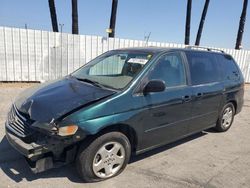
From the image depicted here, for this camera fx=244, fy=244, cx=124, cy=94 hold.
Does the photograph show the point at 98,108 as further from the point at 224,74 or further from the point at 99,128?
the point at 224,74

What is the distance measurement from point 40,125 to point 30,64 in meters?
6.88

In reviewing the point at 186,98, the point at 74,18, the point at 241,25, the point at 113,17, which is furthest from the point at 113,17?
the point at 241,25

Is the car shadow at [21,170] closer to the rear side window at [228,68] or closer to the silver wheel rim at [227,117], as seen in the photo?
the silver wheel rim at [227,117]

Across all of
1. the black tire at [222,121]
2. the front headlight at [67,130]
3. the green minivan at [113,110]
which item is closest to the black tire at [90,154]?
the green minivan at [113,110]

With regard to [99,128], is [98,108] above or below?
above

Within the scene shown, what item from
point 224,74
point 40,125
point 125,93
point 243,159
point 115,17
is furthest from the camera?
point 115,17

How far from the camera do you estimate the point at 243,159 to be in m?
4.16

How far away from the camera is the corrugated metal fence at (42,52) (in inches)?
340

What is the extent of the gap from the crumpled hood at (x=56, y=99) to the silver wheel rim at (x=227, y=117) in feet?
10.4

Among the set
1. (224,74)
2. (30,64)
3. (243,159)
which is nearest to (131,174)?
(243,159)

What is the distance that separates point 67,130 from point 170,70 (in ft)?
6.37

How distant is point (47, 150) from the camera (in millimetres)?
2791

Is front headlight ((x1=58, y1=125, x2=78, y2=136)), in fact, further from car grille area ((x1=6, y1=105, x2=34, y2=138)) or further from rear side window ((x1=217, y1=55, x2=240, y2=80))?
rear side window ((x1=217, y1=55, x2=240, y2=80))

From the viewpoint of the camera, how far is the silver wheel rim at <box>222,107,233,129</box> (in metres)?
5.34
